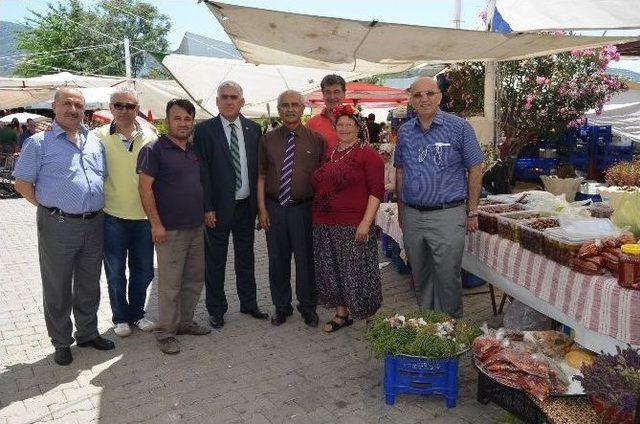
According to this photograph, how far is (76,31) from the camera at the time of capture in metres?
40.3

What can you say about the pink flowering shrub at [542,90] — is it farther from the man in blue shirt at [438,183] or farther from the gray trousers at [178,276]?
the gray trousers at [178,276]

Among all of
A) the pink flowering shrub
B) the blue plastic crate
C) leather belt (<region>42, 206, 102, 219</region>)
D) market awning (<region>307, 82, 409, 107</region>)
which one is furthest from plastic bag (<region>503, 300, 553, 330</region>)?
market awning (<region>307, 82, 409, 107</region>)

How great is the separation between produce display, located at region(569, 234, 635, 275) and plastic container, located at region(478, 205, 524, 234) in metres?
0.91

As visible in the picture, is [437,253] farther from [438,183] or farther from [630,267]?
[630,267]

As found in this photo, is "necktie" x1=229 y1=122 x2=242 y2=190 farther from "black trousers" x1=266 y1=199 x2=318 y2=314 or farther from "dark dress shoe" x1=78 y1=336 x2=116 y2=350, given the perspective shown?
"dark dress shoe" x1=78 y1=336 x2=116 y2=350

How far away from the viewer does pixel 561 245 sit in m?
3.04

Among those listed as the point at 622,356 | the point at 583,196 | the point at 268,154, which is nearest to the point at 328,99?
the point at 268,154

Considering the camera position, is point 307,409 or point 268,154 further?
point 268,154

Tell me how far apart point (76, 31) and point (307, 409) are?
44122 mm

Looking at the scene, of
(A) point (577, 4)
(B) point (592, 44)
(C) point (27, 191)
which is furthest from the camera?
(B) point (592, 44)

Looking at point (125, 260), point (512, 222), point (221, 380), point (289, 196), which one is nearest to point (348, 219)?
point (289, 196)

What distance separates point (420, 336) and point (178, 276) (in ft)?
6.34

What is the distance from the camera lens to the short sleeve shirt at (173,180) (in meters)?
3.73

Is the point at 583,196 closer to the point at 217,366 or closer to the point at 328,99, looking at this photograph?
the point at 328,99
